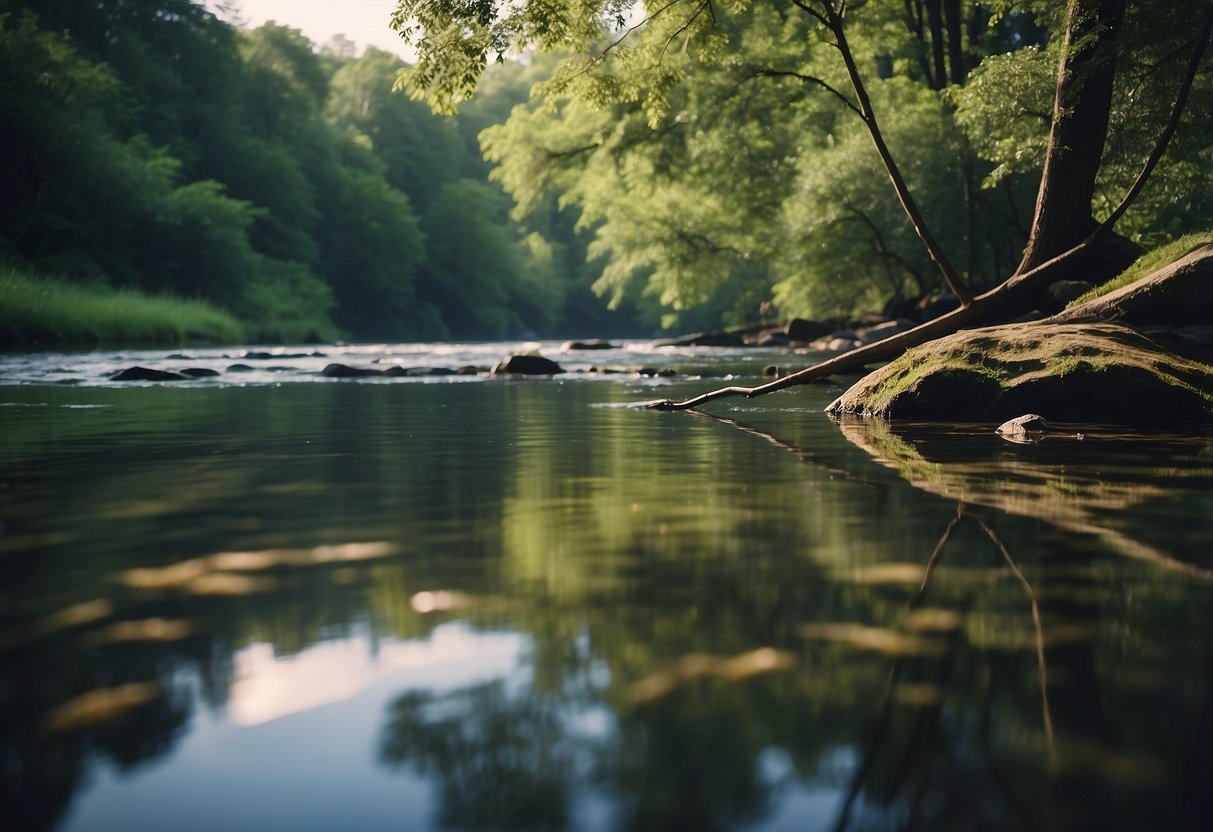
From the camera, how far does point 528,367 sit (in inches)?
707

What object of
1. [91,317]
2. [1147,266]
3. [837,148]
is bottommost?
[1147,266]

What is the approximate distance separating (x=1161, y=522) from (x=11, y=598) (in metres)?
3.72

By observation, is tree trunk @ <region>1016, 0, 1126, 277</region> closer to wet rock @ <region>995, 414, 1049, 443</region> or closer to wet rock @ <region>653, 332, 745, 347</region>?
wet rock @ <region>995, 414, 1049, 443</region>

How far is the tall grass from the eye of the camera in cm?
2650

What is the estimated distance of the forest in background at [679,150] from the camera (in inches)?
648

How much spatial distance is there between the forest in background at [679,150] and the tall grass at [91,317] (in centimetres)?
Answer: 222

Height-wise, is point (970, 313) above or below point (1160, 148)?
below

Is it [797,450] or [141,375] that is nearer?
[797,450]

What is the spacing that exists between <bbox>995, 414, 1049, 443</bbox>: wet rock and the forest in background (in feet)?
13.5

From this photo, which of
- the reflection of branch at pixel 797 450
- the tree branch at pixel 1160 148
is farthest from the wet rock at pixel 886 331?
the reflection of branch at pixel 797 450

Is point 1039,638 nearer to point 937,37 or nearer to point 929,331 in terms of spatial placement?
point 929,331

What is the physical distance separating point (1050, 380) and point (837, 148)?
20363mm

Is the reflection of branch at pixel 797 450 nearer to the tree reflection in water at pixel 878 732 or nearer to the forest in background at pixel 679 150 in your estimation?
the tree reflection in water at pixel 878 732

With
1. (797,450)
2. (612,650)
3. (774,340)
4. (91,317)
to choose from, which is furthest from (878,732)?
(91,317)
